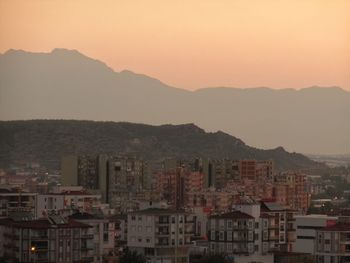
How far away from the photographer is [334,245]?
12.2 metres

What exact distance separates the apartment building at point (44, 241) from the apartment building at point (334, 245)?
2332 mm

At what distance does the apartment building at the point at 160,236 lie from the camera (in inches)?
458

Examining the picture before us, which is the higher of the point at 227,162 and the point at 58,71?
the point at 58,71

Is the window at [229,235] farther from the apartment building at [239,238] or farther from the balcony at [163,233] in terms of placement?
the balcony at [163,233]

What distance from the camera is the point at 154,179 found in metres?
22.7

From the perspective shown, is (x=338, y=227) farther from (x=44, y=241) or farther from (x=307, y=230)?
(x=44, y=241)

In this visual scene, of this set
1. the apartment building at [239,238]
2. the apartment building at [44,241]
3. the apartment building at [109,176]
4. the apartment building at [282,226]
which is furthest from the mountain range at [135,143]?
the apartment building at [44,241]

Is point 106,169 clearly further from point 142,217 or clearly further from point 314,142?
point 142,217

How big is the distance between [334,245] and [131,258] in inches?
86.5

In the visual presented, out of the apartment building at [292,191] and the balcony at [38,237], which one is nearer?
the balcony at [38,237]

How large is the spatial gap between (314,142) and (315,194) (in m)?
4.74

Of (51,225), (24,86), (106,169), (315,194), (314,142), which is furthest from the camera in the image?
(314,142)

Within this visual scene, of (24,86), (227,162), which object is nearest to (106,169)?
(227,162)

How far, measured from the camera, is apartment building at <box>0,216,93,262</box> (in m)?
10.6
